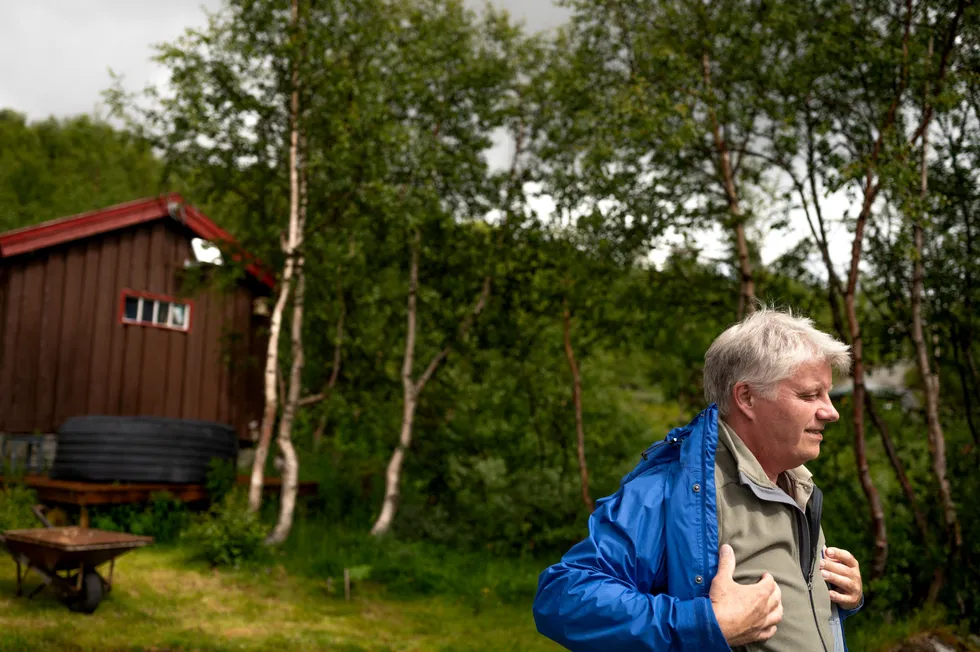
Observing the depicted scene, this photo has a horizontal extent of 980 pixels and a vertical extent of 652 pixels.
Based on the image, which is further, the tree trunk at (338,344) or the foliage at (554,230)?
the tree trunk at (338,344)

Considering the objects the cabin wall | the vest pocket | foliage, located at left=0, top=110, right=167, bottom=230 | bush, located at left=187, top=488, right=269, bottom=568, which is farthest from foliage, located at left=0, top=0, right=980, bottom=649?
foliage, located at left=0, top=110, right=167, bottom=230

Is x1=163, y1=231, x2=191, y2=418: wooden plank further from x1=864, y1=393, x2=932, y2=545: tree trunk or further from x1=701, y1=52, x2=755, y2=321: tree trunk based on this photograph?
x1=864, y1=393, x2=932, y2=545: tree trunk

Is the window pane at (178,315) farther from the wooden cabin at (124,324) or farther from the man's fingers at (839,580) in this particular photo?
the man's fingers at (839,580)

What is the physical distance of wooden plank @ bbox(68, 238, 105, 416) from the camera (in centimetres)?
1506

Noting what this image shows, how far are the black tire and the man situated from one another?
11852 mm

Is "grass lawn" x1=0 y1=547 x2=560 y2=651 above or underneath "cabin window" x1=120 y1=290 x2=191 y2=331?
underneath

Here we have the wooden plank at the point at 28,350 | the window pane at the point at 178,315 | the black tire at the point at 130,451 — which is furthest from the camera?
the window pane at the point at 178,315

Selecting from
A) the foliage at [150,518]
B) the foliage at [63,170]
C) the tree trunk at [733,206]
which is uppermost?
the foliage at [63,170]

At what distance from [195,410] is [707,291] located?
33.0ft

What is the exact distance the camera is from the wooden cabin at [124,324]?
14.5 m

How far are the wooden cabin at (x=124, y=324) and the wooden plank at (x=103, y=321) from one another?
18 mm

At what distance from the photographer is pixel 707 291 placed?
38.9 feet

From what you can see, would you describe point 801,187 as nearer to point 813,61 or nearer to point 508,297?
point 813,61

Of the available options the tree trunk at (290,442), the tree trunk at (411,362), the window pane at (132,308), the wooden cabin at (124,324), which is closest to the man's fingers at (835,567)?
the tree trunk at (290,442)
